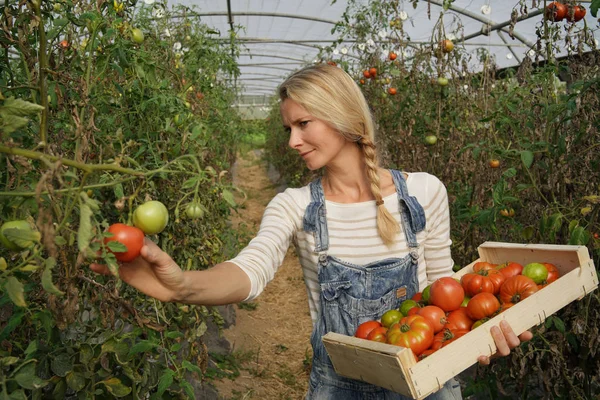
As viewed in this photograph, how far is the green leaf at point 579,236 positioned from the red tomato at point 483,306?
0.62 meters

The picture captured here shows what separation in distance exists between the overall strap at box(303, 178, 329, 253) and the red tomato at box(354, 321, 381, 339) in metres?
0.26

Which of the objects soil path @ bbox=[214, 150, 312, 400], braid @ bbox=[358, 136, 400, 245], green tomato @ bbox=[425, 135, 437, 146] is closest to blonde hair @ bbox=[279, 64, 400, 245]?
braid @ bbox=[358, 136, 400, 245]

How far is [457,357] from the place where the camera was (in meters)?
1.35

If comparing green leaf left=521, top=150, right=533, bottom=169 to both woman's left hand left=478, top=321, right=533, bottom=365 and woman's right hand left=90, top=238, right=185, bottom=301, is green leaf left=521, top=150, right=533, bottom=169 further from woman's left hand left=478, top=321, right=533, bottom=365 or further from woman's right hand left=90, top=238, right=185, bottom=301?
woman's right hand left=90, top=238, right=185, bottom=301

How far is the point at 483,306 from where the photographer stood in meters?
1.48

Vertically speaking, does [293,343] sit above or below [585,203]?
below

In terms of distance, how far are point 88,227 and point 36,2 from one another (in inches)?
21.5

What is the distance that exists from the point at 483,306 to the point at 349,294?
384 mm

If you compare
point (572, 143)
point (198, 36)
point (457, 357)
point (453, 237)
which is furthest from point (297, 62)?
point (457, 357)

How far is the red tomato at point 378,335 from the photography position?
1464 millimetres

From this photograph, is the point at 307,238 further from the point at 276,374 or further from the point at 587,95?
the point at 276,374

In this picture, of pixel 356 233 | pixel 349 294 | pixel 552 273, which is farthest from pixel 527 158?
pixel 349 294

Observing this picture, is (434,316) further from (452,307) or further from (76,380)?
(76,380)

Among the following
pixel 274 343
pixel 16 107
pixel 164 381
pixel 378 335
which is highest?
pixel 16 107
